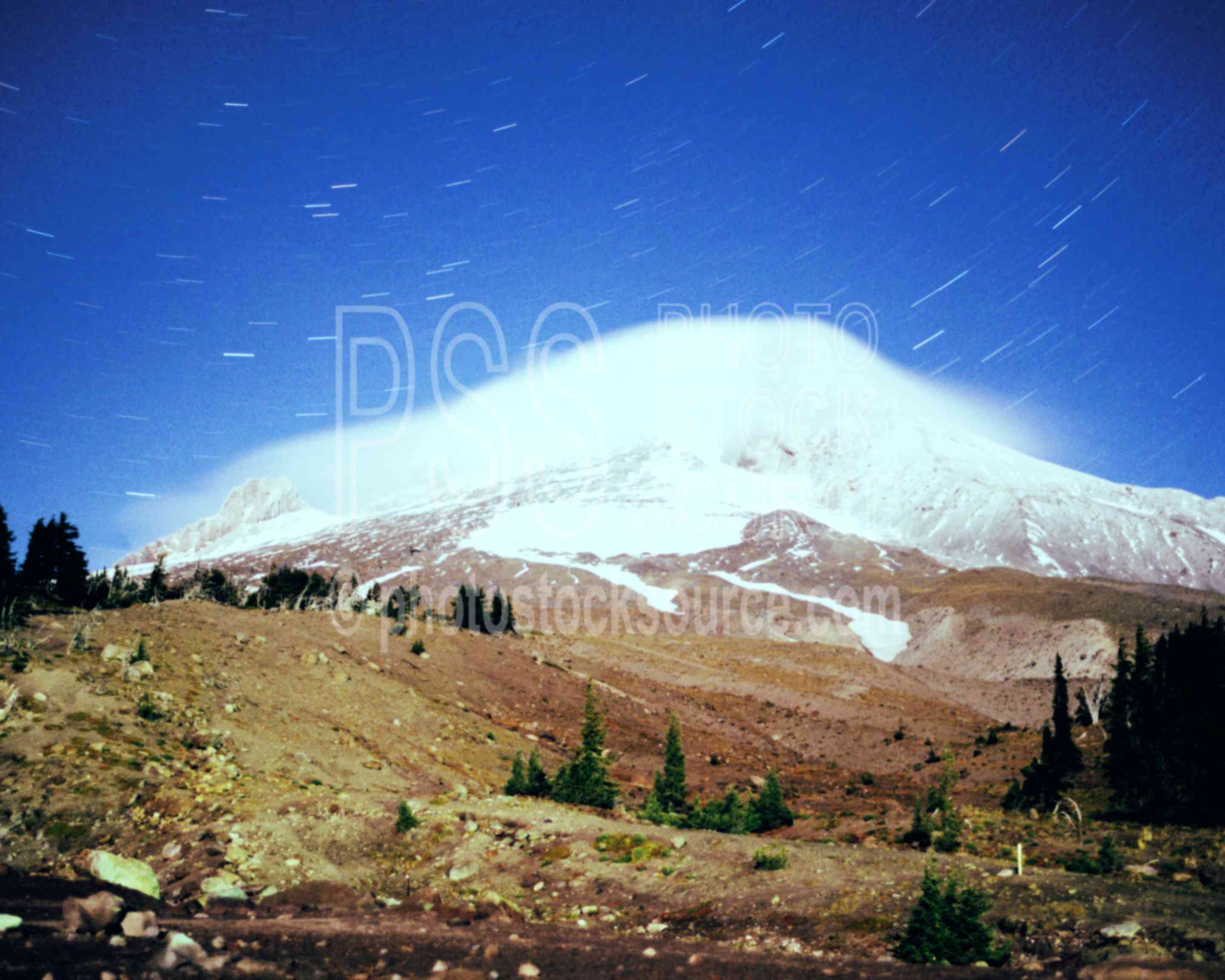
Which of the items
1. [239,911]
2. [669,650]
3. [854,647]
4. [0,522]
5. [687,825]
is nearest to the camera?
[239,911]

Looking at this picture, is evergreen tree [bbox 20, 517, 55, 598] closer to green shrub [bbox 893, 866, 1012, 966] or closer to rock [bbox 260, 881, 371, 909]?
rock [bbox 260, 881, 371, 909]

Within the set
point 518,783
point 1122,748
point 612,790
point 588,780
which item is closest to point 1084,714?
point 1122,748

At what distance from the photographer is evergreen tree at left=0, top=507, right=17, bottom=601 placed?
33219mm

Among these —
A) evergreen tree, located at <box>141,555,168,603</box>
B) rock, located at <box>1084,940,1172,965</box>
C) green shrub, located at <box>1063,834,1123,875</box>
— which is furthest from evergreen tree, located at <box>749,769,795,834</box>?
evergreen tree, located at <box>141,555,168,603</box>

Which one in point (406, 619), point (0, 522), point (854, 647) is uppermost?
point (0, 522)

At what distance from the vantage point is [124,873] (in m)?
14.4

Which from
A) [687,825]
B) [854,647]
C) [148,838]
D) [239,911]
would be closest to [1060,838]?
[687,825]

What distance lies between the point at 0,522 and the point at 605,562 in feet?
494

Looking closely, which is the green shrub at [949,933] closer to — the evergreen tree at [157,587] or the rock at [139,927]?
the rock at [139,927]

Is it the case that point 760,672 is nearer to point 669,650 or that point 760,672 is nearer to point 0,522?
point 669,650

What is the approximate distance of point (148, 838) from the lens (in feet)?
56.0

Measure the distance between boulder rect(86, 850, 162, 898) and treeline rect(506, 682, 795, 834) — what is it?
13.3 m

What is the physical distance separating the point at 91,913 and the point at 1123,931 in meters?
16.0

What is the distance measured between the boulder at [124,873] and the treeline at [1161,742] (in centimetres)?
3265
